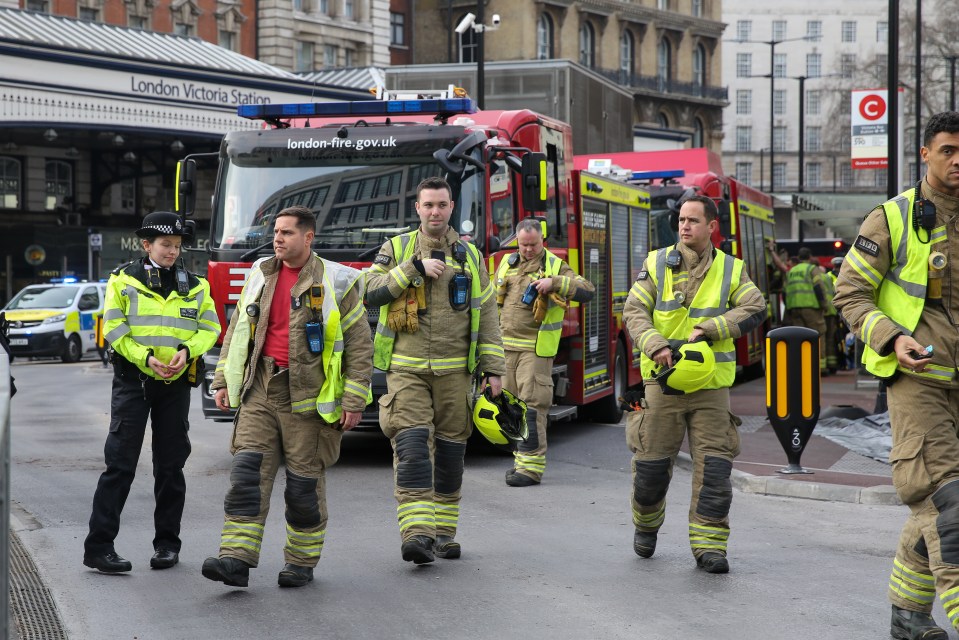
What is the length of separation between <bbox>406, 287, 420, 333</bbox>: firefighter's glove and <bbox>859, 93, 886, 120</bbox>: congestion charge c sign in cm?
1213

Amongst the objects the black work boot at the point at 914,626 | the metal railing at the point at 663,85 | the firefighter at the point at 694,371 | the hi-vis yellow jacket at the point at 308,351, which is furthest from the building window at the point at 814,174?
the black work boot at the point at 914,626

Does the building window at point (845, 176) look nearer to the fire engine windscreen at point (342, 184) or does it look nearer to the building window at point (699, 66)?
the building window at point (699, 66)

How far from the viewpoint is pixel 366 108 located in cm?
1152

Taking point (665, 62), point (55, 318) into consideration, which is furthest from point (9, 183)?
point (665, 62)

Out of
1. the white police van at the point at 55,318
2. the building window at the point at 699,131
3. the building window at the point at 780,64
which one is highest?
the building window at the point at 780,64

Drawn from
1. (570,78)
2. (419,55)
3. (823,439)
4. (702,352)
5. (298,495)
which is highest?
(419,55)

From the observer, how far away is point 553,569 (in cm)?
708

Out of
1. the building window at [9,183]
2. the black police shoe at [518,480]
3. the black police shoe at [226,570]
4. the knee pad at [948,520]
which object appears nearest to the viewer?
the knee pad at [948,520]

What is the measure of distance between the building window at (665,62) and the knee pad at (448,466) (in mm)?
71751

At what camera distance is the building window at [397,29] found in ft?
211

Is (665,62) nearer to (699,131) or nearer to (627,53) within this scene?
(627,53)

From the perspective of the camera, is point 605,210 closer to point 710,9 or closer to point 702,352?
point 702,352

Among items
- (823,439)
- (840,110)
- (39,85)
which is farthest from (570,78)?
(840,110)

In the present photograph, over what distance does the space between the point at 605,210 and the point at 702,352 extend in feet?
24.5
